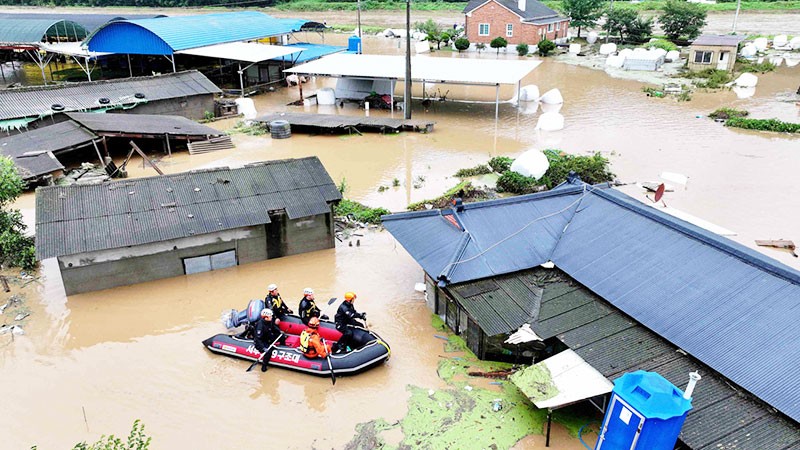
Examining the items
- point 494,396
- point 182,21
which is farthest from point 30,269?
point 182,21

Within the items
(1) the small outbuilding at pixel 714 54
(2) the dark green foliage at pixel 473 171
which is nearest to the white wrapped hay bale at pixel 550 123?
(2) the dark green foliage at pixel 473 171

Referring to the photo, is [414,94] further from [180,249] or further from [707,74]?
[180,249]

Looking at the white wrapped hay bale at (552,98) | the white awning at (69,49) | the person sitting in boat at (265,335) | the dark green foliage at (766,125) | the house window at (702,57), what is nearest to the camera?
the person sitting in boat at (265,335)

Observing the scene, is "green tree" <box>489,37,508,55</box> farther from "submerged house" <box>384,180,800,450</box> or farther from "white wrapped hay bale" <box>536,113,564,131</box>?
"submerged house" <box>384,180,800,450</box>

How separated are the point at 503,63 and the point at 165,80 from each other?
711 inches

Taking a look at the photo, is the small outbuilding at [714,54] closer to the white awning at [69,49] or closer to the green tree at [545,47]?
the green tree at [545,47]

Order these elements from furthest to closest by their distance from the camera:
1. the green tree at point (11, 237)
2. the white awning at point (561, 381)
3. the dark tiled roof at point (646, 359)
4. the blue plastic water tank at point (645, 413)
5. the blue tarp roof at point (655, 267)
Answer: the green tree at point (11, 237) → the white awning at point (561, 381) → the blue tarp roof at point (655, 267) → the dark tiled roof at point (646, 359) → the blue plastic water tank at point (645, 413)

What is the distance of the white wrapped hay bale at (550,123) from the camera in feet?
86.1

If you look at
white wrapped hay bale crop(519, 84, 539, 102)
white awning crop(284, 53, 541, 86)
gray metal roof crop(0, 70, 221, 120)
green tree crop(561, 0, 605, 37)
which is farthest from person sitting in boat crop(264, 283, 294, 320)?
green tree crop(561, 0, 605, 37)

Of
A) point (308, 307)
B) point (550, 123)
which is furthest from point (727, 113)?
point (308, 307)

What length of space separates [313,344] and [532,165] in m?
11.5

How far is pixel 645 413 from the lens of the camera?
706cm

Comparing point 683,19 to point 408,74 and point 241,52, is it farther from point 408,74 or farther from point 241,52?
point 241,52

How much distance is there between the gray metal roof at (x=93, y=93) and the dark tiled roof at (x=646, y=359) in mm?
21072
